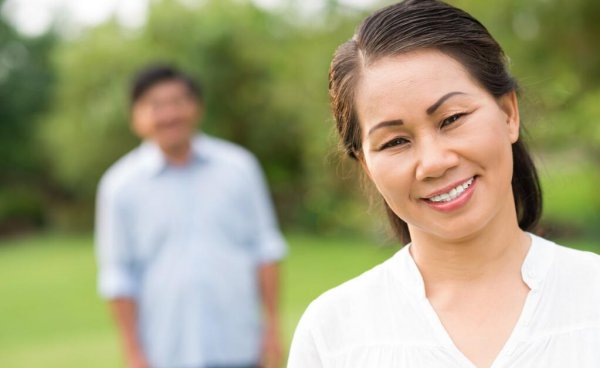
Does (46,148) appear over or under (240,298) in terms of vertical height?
over

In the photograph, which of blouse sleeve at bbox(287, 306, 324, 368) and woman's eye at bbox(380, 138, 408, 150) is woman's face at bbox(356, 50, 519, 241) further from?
blouse sleeve at bbox(287, 306, 324, 368)

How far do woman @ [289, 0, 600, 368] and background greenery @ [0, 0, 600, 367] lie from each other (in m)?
6.81

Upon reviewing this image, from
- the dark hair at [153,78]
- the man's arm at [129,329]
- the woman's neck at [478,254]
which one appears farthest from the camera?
the dark hair at [153,78]

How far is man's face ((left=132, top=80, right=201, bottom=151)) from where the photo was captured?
4.42 metres

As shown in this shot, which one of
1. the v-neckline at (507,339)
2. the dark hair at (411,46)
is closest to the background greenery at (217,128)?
the dark hair at (411,46)

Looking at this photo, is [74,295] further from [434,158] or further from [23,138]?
[23,138]

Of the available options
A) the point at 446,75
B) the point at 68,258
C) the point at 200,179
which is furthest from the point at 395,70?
the point at 68,258

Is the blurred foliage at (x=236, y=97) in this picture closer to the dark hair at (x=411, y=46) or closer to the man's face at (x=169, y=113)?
the man's face at (x=169, y=113)

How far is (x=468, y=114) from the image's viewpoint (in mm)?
1678

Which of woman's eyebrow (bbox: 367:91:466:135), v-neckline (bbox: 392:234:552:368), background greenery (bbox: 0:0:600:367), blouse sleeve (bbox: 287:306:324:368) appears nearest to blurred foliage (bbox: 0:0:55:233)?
background greenery (bbox: 0:0:600:367)

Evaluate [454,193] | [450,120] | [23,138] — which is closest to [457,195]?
[454,193]

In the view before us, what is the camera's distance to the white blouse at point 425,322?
1.64 meters

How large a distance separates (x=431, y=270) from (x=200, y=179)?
2.79 meters

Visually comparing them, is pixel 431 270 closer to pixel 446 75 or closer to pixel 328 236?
pixel 446 75
